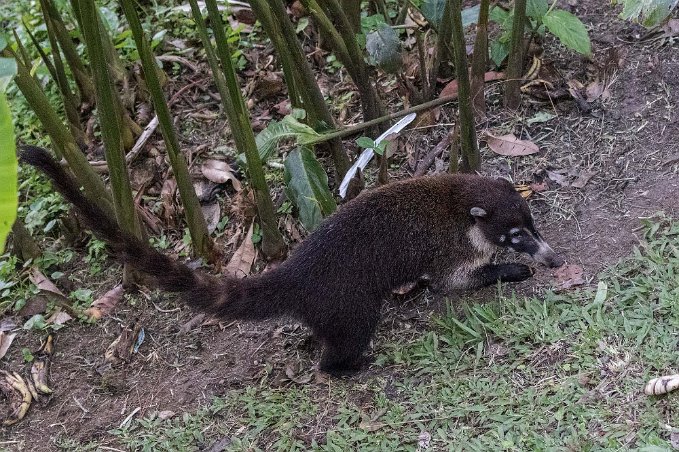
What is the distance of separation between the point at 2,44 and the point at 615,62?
324 centimetres

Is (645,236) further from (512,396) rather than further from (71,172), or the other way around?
(71,172)

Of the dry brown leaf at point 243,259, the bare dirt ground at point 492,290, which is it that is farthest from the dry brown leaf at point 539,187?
the dry brown leaf at point 243,259

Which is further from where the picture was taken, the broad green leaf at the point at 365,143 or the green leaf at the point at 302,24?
the green leaf at the point at 302,24

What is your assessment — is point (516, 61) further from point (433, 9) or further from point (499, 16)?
point (433, 9)

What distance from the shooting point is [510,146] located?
4.45 meters

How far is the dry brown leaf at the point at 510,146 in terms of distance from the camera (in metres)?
4.42

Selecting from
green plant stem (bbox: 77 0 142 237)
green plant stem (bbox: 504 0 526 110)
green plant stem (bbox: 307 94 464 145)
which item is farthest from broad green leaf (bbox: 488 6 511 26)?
green plant stem (bbox: 77 0 142 237)

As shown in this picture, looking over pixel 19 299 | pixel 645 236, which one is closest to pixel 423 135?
pixel 645 236

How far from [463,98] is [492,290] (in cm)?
94

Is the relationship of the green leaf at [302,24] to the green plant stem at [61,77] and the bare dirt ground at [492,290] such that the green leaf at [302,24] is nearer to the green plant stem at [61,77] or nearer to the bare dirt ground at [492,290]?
the bare dirt ground at [492,290]

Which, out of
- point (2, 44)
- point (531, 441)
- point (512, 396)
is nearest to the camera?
point (2, 44)

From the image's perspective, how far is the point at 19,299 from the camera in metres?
4.43

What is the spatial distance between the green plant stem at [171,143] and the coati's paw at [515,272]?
5.08ft

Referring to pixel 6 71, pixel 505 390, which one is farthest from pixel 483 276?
pixel 6 71
